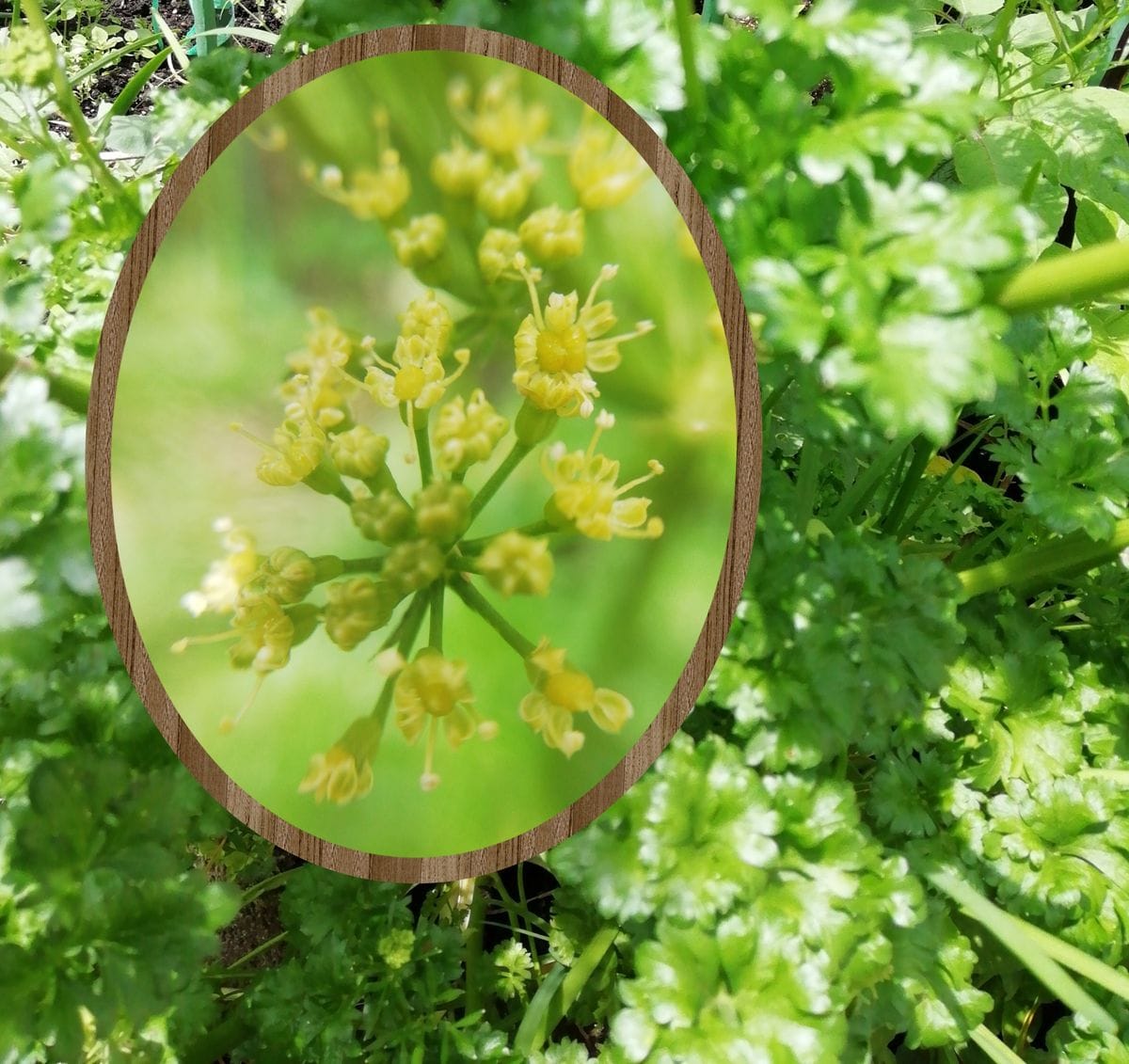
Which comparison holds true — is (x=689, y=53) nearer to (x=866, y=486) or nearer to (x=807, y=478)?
(x=807, y=478)

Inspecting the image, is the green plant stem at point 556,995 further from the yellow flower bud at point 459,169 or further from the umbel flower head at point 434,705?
the yellow flower bud at point 459,169

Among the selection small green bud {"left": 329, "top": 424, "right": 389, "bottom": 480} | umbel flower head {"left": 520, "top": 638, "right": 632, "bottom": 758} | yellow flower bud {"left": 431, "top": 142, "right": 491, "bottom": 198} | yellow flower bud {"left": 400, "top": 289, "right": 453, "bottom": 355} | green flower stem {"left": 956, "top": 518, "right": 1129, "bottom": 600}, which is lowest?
green flower stem {"left": 956, "top": 518, "right": 1129, "bottom": 600}

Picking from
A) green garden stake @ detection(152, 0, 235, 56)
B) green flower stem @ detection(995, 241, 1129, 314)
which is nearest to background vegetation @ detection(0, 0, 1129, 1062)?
green flower stem @ detection(995, 241, 1129, 314)

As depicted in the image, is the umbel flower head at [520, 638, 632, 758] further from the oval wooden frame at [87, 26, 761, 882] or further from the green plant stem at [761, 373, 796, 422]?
the green plant stem at [761, 373, 796, 422]

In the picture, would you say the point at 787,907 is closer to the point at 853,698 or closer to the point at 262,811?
the point at 853,698

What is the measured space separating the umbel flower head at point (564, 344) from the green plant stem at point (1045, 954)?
72 cm

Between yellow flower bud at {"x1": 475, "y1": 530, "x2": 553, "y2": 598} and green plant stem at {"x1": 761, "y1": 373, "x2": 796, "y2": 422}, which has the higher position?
yellow flower bud at {"x1": 475, "y1": 530, "x2": 553, "y2": 598}

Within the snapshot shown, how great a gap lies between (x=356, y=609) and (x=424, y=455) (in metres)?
0.13

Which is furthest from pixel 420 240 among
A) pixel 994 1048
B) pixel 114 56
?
pixel 114 56

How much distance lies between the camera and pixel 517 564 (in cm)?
72

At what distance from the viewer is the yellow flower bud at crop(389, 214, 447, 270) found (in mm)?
681

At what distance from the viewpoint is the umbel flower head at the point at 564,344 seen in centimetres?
71

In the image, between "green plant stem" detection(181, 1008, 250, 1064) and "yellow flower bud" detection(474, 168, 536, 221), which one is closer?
"yellow flower bud" detection(474, 168, 536, 221)

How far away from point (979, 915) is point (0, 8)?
8.98 feet
